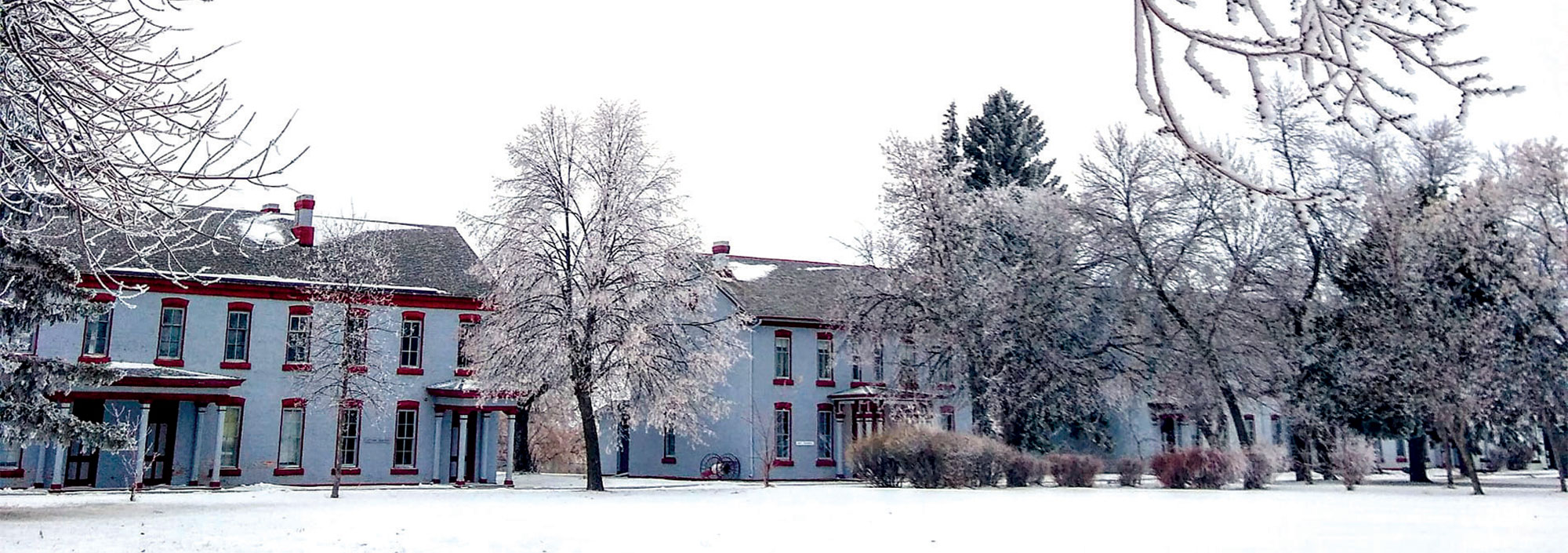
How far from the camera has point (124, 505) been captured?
21125 millimetres

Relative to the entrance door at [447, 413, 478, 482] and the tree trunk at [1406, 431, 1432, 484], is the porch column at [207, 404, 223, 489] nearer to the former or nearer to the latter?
the entrance door at [447, 413, 478, 482]

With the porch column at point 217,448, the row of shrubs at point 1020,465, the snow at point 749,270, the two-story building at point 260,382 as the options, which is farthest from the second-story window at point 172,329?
the row of shrubs at point 1020,465

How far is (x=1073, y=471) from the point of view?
29.4m

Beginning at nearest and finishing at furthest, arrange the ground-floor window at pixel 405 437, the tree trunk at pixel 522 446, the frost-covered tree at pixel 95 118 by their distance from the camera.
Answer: the frost-covered tree at pixel 95 118, the ground-floor window at pixel 405 437, the tree trunk at pixel 522 446

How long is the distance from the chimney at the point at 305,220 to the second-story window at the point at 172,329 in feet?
14.1

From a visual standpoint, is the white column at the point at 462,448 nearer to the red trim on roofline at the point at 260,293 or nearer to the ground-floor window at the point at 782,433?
the red trim on roofline at the point at 260,293

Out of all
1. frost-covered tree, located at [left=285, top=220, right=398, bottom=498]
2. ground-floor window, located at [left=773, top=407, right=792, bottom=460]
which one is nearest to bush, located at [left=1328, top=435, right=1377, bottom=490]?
ground-floor window, located at [left=773, top=407, right=792, bottom=460]

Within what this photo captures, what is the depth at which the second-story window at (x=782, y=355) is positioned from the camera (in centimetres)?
3775

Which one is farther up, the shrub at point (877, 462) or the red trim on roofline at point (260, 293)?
the red trim on roofline at point (260, 293)

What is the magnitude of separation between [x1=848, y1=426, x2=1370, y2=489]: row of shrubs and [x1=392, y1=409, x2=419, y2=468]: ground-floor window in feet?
42.5

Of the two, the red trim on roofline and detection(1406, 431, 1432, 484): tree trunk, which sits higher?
the red trim on roofline

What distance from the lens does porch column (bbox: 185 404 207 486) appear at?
29281 mm

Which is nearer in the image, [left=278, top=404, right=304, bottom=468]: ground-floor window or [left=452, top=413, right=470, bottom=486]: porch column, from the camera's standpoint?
[left=278, top=404, right=304, bottom=468]: ground-floor window

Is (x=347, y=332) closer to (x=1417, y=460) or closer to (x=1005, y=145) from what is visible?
(x=1005, y=145)
